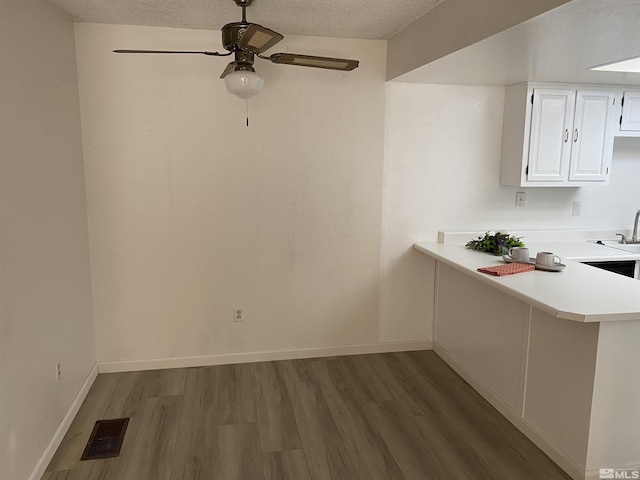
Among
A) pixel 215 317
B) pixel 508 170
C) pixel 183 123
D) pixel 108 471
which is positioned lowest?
pixel 108 471

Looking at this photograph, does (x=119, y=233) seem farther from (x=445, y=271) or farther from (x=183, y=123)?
(x=445, y=271)

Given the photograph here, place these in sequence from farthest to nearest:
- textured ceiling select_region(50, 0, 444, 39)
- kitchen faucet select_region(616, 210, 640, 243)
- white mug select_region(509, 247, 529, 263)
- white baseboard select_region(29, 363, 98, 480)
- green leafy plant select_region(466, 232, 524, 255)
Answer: kitchen faucet select_region(616, 210, 640, 243)
green leafy plant select_region(466, 232, 524, 255)
white mug select_region(509, 247, 529, 263)
textured ceiling select_region(50, 0, 444, 39)
white baseboard select_region(29, 363, 98, 480)

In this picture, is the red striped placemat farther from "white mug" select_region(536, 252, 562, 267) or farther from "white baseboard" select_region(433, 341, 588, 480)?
"white baseboard" select_region(433, 341, 588, 480)

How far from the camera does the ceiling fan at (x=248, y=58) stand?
225cm

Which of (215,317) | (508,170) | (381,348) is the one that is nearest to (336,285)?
(381,348)

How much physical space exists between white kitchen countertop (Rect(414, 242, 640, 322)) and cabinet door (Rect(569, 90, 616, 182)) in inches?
23.3

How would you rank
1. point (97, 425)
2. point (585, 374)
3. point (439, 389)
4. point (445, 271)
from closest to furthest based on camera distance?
point (585, 374)
point (97, 425)
point (439, 389)
point (445, 271)

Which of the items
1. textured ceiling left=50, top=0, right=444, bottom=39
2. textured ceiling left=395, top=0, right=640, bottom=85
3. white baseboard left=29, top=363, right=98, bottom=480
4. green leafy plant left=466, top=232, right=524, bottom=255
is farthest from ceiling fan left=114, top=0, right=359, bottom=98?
white baseboard left=29, top=363, right=98, bottom=480

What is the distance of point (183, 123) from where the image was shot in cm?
334

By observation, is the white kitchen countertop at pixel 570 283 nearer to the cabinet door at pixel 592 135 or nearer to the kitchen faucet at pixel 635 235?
the kitchen faucet at pixel 635 235

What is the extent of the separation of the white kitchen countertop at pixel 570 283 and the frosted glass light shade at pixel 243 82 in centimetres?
170

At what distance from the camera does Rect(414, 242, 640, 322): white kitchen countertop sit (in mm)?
2152

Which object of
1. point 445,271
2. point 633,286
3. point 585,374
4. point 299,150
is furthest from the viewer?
point 445,271

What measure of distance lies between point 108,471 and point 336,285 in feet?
6.48
